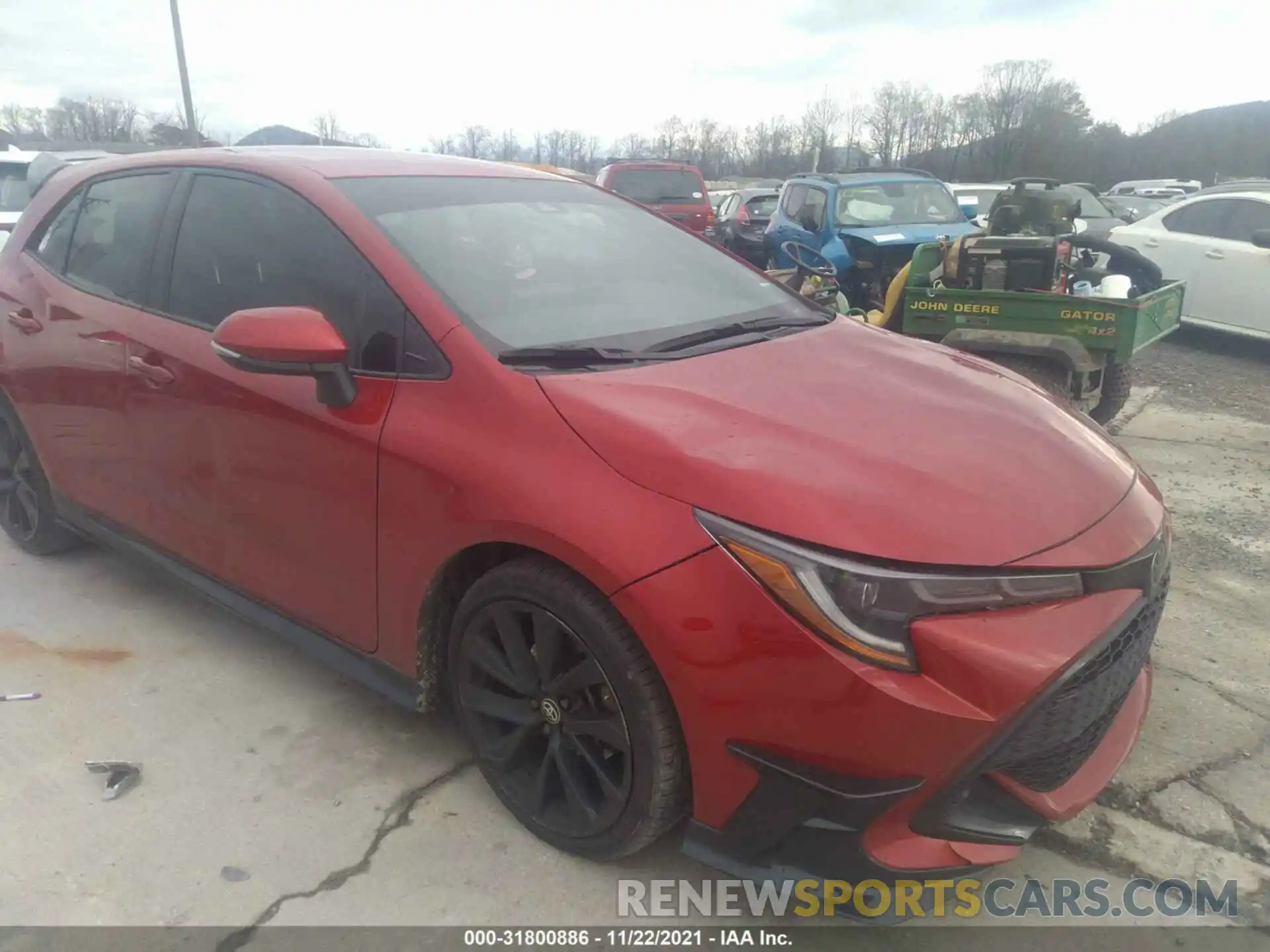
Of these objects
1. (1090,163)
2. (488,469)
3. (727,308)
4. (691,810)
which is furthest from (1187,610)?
(1090,163)

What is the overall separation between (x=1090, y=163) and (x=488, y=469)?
168ft

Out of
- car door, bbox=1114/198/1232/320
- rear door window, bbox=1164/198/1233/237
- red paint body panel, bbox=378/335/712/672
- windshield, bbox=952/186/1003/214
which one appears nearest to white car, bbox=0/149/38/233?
red paint body panel, bbox=378/335/712/672

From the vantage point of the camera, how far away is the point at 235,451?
9.20 ft

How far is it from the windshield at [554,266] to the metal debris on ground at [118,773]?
1650mm

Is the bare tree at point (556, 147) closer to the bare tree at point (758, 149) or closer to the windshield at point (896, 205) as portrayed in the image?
the bare tree at point (758, 149)

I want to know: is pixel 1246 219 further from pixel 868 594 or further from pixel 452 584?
pixel 452 584

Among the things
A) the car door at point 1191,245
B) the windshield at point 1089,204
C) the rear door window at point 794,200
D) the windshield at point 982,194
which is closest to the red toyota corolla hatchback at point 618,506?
the car door at point 1191,245

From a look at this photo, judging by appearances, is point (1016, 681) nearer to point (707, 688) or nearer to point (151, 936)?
point (707, 688)

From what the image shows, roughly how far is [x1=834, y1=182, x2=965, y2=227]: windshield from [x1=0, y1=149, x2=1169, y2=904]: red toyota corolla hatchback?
752cm

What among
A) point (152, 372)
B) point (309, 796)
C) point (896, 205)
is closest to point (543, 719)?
point (309, 796)

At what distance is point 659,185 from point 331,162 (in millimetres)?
13802

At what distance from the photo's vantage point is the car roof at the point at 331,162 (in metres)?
2.93

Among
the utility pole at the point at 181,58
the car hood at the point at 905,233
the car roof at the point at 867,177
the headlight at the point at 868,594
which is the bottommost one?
the headlight at the point at 868,594

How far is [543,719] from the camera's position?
2.33 meters
